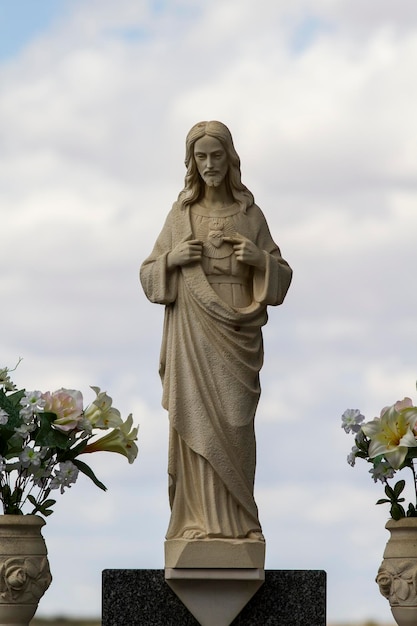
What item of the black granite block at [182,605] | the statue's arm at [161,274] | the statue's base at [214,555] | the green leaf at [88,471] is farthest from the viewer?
the statue's arm at [161,274]

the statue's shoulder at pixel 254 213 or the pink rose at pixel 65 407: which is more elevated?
the statue's shoulder at pixel 254 213

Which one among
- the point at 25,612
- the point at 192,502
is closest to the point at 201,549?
the point at 192,502

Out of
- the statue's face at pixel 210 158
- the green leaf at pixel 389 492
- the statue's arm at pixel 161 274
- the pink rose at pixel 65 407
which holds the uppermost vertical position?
the statue's face at pixel 210 158

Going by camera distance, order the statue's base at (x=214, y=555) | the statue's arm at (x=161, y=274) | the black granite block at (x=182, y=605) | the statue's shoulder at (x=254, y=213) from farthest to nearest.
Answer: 1. the statue's shoulder at (x=254, y=213)
2. the statue's arm at (x=161, y=274)
3. the black granite block at (x=182, y=605)
4. the statue's base at (x=214, y=555)

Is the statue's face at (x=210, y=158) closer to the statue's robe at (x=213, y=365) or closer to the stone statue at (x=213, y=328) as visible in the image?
the stone statue at (x=213, y=328)

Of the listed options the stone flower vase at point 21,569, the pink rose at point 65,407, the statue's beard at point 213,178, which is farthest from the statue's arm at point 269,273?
the stone flower vase at point 21,569

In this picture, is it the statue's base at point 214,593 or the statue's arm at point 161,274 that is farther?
the statue's arm at point 161,274

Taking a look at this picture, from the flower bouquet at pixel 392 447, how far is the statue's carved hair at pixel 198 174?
1.52 metres

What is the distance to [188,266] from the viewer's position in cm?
1203

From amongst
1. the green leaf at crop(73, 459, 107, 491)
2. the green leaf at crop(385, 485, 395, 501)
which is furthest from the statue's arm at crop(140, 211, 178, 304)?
the green leaf at crop(385, 485, 395, 501)

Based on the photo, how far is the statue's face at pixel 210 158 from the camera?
477 inches

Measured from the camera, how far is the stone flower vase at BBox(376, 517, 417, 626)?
39.2 ft

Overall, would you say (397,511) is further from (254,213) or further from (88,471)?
(254,213)

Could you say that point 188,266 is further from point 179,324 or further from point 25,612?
point 25,612
